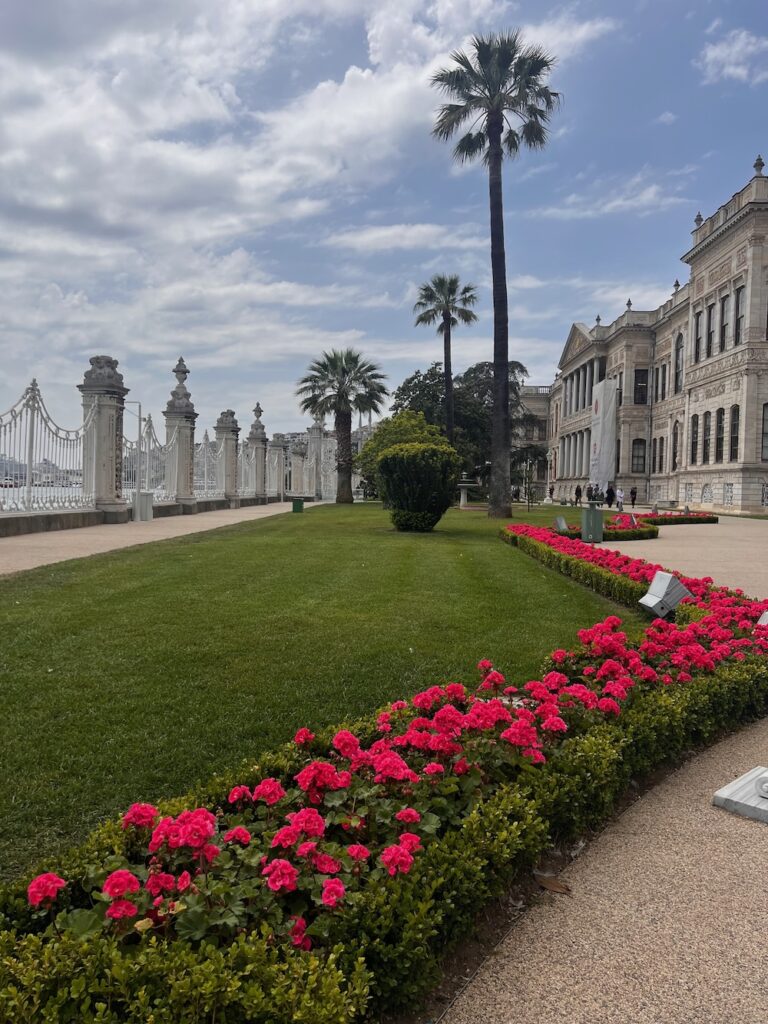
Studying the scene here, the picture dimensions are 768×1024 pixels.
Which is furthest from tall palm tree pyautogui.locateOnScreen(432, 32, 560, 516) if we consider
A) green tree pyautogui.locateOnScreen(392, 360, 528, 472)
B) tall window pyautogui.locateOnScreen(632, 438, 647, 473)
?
tall window pyautogui.locateOnScreen(632, 438, 647, 473)

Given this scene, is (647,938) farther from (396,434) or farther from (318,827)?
(396,434)

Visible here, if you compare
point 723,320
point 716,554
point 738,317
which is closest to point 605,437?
point 738,317

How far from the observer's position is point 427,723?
9.84ft

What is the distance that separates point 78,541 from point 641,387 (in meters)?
51.9

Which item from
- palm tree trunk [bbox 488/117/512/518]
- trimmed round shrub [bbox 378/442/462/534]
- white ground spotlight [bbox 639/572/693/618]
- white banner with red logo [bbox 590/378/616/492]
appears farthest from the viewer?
white banner with red logo [bbox 590/378/616/492]

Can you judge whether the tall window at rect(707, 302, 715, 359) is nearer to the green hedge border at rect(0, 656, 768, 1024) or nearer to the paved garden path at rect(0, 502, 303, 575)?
the paved garden path at rect(0, 502, 303, 575)

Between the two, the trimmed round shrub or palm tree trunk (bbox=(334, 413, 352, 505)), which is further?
palm tree trunk (bbox=(334, 413, 352, 505))

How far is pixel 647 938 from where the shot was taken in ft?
7.20

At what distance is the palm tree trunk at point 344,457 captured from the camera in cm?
4053

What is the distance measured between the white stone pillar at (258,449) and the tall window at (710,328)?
84.0ft

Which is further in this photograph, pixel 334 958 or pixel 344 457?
pixel 344 457

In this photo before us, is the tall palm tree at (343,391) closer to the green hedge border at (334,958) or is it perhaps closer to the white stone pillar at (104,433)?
the white stone pillar at (104,433)

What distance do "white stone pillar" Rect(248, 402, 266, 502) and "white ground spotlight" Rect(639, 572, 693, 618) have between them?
28579 millimetres

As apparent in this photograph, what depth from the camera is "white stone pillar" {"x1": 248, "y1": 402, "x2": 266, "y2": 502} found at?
34312 millimetres
